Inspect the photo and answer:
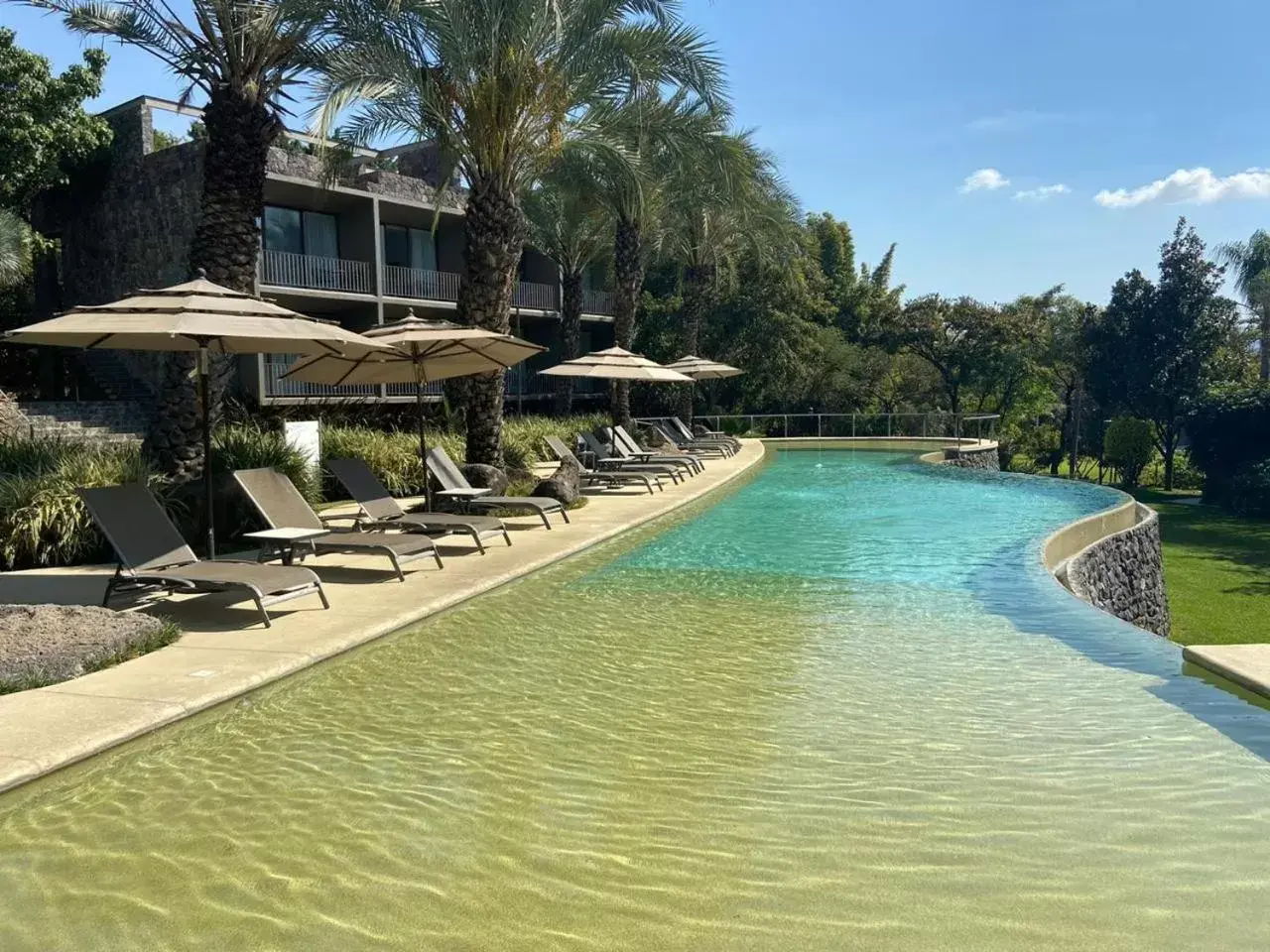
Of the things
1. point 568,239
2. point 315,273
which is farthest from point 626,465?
point 568,239

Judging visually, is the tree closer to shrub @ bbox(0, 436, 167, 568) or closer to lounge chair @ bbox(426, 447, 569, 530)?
lounge chair @ bbox(426, 447, 569, 530)

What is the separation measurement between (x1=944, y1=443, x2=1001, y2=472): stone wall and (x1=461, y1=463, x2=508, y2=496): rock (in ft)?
47.3

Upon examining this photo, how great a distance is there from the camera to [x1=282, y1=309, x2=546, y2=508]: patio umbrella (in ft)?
36.1

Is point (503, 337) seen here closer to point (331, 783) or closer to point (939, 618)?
point (939, 618)

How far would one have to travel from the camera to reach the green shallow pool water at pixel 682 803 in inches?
120

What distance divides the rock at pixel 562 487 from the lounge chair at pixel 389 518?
2715mm

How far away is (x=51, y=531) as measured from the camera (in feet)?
30.8

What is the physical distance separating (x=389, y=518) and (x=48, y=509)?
134 inches

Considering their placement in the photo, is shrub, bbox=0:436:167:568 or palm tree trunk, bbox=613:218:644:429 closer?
shrub, bbox=0:436:167:568

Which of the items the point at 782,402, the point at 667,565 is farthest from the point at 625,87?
the point at 782,402

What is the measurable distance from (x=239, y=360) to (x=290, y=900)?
71.5 feet

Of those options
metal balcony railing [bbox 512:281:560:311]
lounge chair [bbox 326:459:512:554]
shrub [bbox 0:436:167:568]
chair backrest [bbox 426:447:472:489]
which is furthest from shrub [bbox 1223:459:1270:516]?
shrub [bbox 0:436:167:568]

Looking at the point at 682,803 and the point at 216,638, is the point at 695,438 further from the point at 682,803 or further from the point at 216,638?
the point at 682,803

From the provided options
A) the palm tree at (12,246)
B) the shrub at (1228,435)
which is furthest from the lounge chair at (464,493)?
the shrub at (1228,435)
